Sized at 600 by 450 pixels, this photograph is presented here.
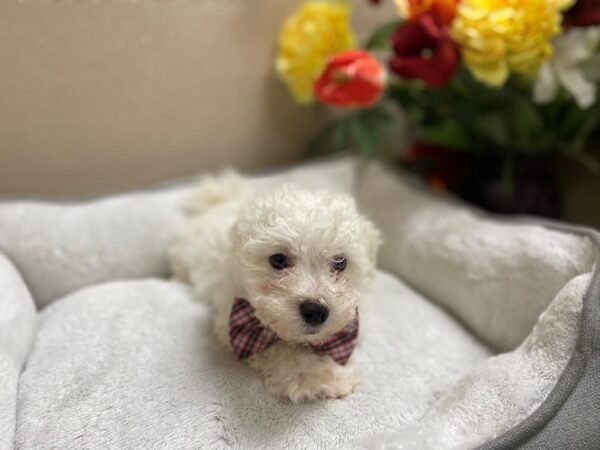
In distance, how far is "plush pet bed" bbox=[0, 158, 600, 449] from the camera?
0.87m

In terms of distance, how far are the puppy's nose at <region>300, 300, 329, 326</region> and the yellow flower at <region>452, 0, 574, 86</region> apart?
0.76 m

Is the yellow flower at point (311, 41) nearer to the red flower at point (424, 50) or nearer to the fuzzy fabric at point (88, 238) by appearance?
the red flower at point (424, 50)

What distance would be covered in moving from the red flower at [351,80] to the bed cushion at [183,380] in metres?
0.54

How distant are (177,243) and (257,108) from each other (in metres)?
0.55

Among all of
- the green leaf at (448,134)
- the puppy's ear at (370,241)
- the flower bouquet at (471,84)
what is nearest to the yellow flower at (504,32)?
the flower bouquet at (471,84)

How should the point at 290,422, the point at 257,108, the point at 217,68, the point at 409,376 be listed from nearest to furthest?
the point at 290,422 < the point at 409,376 < the point at 217,68 < the point at 257,108

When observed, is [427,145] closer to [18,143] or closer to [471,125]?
[471,125]

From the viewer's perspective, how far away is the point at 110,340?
1.05m

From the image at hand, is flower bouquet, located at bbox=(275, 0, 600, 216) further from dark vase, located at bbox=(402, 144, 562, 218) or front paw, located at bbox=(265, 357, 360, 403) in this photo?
front paw, located at bbox=(265, 357, 360, 403)

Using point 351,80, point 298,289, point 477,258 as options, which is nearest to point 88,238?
point 298,289

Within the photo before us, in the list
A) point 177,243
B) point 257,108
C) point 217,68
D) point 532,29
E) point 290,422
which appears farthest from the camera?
point 257,108

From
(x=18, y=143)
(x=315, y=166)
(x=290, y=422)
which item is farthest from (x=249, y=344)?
(x=18, y=143)

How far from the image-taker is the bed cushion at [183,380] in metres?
0.88

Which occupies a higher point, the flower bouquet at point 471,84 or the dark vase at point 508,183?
the flower bouquet at point 471,84
